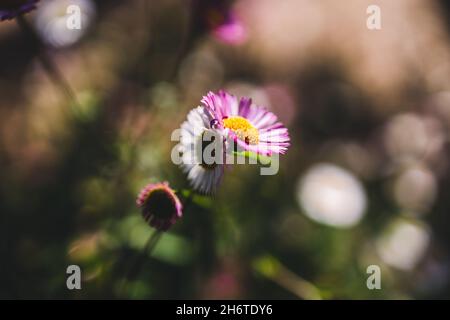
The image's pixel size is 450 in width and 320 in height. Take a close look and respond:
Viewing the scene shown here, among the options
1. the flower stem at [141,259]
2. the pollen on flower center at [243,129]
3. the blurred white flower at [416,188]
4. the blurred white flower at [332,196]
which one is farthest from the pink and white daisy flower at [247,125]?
the blurred white flower at [416,188]

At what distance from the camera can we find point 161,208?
0.66 m

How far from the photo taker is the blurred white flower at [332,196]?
1.36m

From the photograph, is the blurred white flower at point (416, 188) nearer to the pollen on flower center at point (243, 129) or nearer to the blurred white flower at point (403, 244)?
the blurred white flower at point (403, 244)

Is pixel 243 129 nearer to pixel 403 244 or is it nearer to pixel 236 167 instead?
pixel 236 167

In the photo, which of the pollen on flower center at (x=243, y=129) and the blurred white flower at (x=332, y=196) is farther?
the blurred white flower at (x=332, y=196)

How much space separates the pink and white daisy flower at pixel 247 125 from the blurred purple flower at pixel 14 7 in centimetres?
31

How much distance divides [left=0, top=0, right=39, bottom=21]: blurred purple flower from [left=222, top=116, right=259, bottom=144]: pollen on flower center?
0.35 meters

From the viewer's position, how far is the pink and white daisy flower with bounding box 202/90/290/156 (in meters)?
0.62

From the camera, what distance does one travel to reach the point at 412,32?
6.69 ft

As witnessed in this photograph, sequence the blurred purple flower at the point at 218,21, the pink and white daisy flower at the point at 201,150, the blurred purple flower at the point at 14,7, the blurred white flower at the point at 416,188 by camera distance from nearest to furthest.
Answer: the pink and white daisy flower at the point at 201,150 → the blurred purple flower at the point at 14,7 → the blurred purple flower at the point at 218,21 → the blurred white flower at the point at 416,188

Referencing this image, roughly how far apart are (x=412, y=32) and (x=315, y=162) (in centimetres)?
86

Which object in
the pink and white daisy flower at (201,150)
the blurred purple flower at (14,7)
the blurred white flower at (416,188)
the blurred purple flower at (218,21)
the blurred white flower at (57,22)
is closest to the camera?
the pink and white daisy flower at (201,150)

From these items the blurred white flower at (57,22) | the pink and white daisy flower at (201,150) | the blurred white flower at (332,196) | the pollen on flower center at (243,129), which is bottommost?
the pink and white daisy flower at (201,150)

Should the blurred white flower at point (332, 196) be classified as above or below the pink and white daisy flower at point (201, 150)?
above
